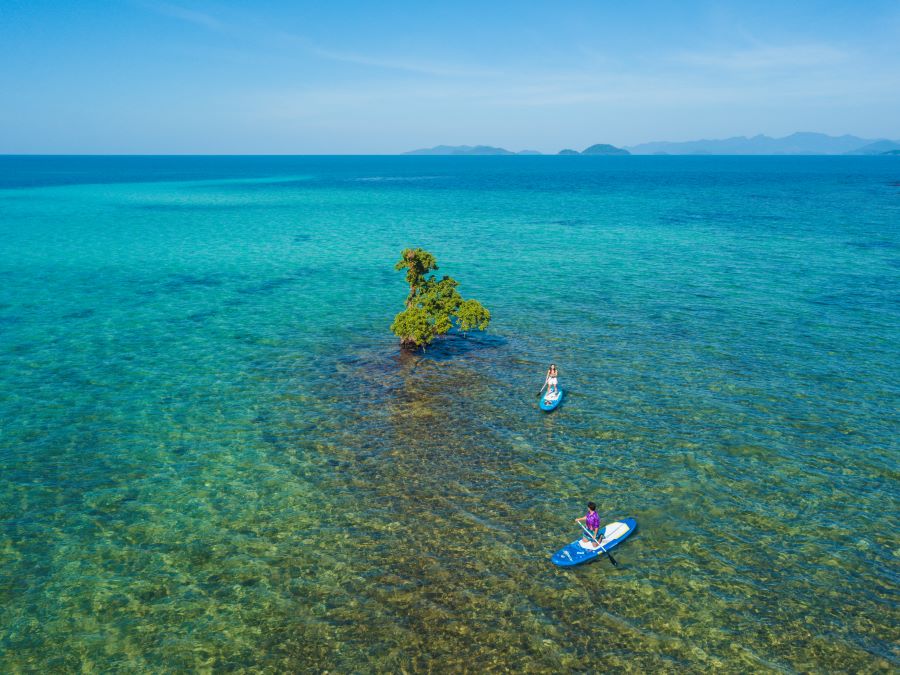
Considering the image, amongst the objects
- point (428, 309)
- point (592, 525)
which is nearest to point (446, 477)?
point (592, 525)

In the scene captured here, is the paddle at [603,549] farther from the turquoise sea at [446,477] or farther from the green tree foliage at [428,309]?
the green tree foliage at [428,309]

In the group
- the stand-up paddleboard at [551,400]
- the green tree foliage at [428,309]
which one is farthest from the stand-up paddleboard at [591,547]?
the green tree foliage at [428,309]

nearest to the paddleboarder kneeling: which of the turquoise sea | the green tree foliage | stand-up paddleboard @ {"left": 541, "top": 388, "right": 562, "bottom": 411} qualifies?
the turquoise sea

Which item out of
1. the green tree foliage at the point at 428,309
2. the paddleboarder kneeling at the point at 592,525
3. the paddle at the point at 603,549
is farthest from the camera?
the green tree foliage at the point at 428,309

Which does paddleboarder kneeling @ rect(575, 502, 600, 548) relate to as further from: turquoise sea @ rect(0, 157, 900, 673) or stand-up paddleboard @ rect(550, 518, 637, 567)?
turquoise sea @ rect(0, 157, 900, 673)

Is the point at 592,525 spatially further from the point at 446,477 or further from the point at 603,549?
the point at 446,477

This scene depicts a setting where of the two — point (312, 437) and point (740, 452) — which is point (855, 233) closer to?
point (740, 452)
